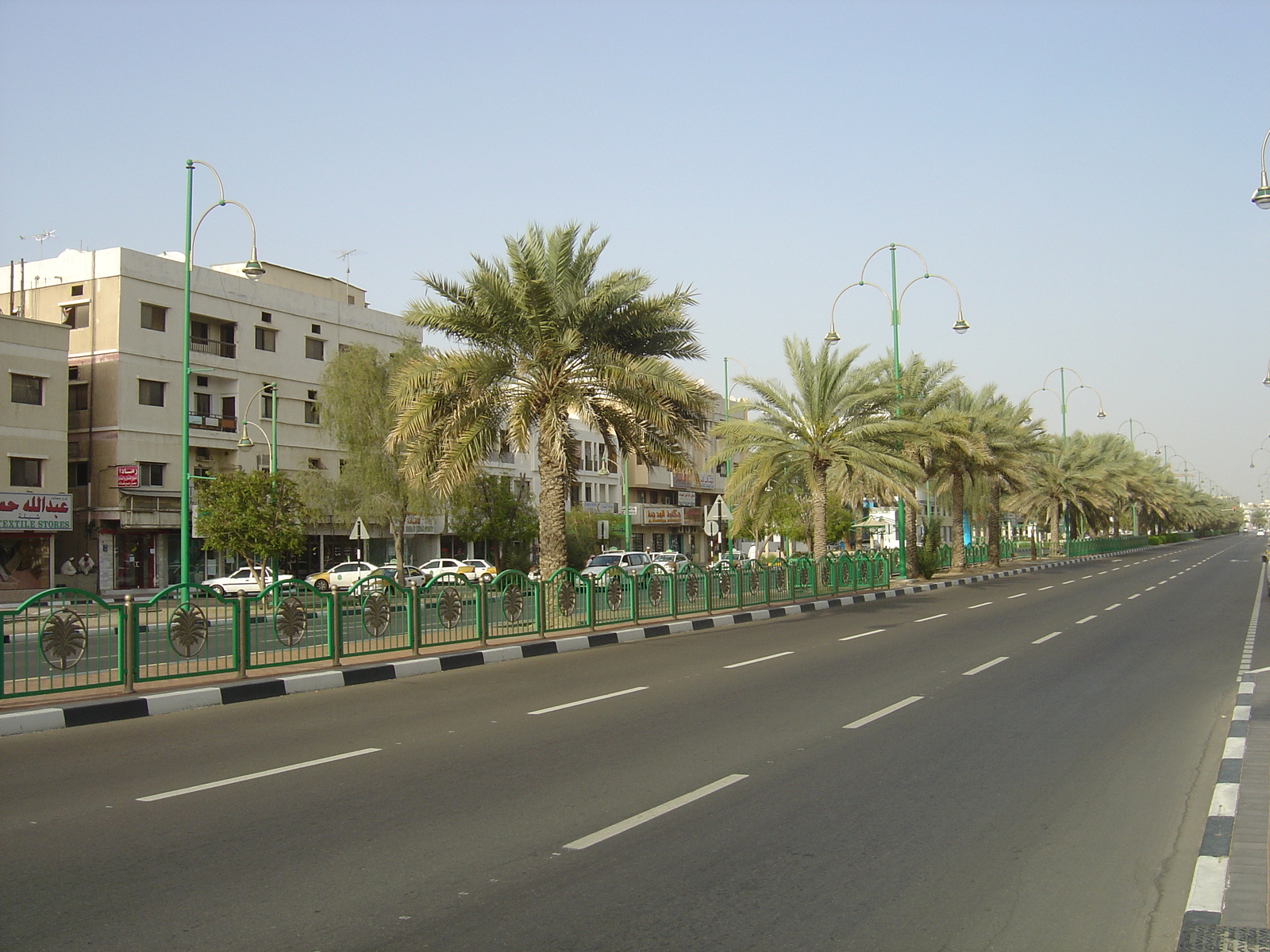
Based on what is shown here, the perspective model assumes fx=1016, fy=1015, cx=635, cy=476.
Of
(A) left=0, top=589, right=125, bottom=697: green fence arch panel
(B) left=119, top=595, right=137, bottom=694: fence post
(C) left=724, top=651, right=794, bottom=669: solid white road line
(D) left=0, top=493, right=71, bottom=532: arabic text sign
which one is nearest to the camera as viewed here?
(A) left=0, top=589, right=125, bottom=697: green fence arch panel

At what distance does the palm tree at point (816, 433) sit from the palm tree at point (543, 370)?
864 cm

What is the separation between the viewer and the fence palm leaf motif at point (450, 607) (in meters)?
15.2

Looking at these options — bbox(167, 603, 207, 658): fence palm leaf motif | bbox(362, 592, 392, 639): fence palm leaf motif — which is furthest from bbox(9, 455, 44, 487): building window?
bbox(167, 603, 207, 658): fence palm leaf motif

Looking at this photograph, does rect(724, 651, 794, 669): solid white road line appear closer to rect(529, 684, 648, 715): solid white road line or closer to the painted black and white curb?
rect(529, 684, 648, 715): solid white road line

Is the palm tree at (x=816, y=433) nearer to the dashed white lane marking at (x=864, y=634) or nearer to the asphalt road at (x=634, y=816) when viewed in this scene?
the dashed white lane marking at (x=864, y=634)

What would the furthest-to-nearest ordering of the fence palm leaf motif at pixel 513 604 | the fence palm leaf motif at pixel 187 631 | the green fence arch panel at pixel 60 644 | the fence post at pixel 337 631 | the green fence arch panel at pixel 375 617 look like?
the fence palm leaf motif at pixel 513 604 < the green fence arch panel at pixel 375 617 < the fence post at pixel 337 631 < the fence palm leaf motif at pixel 187 631 < the green fence arch panel at pixel 60 644

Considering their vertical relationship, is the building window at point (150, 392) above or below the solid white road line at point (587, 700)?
above

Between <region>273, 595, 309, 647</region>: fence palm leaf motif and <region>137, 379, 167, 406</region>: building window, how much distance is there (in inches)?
1295

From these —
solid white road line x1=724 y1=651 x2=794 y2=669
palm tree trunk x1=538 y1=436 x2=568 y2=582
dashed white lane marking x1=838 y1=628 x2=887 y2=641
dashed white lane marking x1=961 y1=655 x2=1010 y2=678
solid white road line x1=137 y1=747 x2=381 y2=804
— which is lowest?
dashed white lane marking x1=838 y1=628 x2=887 y2=641

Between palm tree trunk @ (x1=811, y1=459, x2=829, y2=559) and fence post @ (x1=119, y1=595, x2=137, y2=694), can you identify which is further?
palm tree trunk @ (x1=811, y1=459, x2=829, y2=559)

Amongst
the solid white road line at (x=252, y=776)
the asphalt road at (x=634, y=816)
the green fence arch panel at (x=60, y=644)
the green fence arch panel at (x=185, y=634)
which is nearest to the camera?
the asphalt road at (x=634, y=816)

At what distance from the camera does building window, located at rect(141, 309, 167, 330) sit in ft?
139

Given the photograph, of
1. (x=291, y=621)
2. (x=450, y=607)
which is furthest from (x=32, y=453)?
(x=291, y=621)

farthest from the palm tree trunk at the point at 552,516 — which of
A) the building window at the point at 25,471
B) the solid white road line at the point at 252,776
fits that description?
the building window at the point at 25,471
